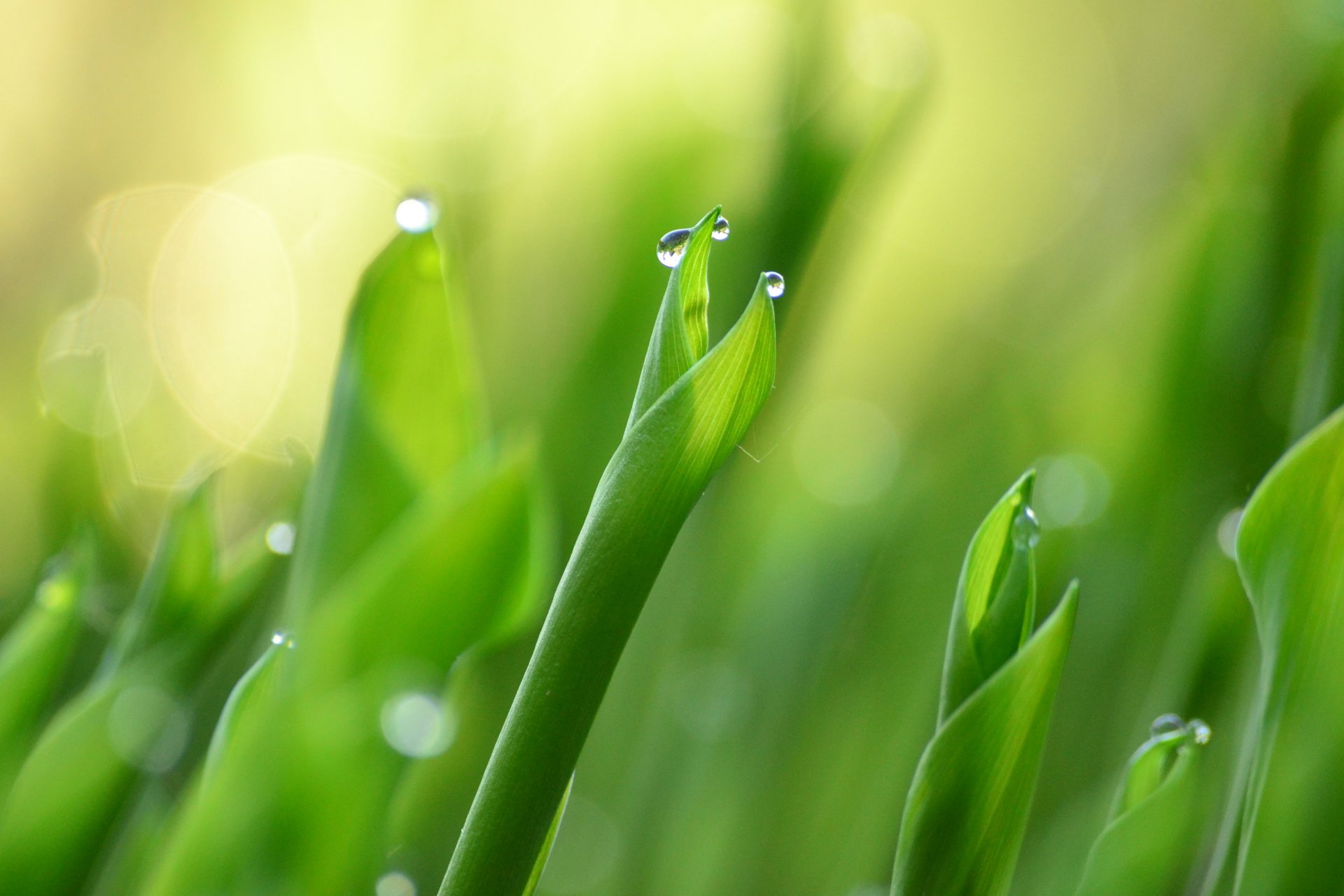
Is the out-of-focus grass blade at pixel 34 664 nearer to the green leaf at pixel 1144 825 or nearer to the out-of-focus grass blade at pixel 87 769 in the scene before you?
the out-of-focus grass blade at pixel 87 769

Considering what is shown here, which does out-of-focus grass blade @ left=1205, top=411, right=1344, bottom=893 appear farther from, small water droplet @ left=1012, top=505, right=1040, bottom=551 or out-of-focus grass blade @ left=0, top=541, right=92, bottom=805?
out-of-focus grass blade @ left=0, top=541, right=92, bottom=805

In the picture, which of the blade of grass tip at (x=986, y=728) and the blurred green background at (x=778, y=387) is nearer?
the blade of grass tip at (x=986, y=728)

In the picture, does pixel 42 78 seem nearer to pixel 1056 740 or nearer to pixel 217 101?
pixel 217 101

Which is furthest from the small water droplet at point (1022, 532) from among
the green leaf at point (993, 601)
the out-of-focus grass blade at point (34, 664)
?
the out-of-focus grass blade at point (34, 664)

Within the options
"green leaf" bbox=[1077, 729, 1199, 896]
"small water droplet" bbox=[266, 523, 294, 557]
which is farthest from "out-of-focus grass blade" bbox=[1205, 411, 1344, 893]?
"small water droplet" bbox=[266, 523, 294, 557]

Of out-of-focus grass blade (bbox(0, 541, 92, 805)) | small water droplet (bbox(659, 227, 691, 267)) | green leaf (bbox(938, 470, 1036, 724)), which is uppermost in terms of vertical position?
small water droplet (bbox(659, 227, 691, 267))

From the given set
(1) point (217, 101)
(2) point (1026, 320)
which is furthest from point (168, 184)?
(2) point (1026, 320)

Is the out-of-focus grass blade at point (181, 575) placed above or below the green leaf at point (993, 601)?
below
